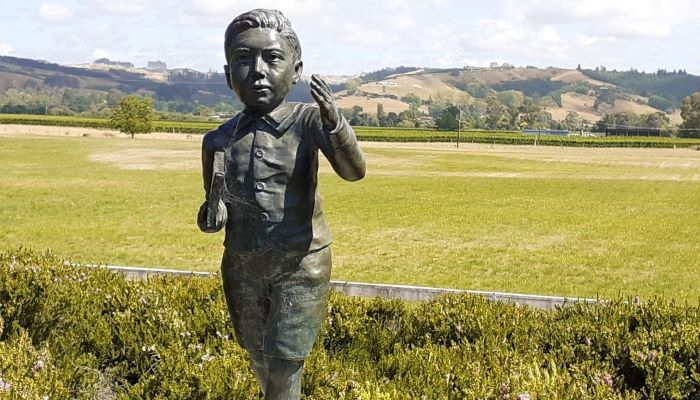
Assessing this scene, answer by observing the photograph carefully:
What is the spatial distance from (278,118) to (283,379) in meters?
1.58

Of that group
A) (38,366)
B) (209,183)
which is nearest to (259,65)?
(209,183)

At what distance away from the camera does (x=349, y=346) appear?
7523mm

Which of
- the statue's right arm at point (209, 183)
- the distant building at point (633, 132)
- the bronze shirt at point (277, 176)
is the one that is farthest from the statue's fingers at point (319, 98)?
the distant building at point (633, 132)

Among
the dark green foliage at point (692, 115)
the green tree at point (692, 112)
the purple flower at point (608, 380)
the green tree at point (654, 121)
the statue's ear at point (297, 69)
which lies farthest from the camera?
the green tree at point (654, 121)

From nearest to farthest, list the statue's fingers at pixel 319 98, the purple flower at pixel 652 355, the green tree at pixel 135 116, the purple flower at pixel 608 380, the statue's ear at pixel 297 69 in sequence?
the statue's fingers at pixel 319 98 < the statue's ear at pixel 297 69 < the purple flower at pixel 608 380 < the purple flower at pixel 652 355 < the green tree at pixel 135 116

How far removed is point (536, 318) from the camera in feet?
25.7

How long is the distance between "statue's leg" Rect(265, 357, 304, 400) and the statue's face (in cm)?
154

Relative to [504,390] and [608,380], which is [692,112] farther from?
[504,390]

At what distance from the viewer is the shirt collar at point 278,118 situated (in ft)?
12.8

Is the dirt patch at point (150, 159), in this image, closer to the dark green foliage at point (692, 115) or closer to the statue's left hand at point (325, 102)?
the statue's left hand at point (325, 102)

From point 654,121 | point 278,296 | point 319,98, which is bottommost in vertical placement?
point 654,121

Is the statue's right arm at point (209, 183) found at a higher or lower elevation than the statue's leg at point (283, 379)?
higher

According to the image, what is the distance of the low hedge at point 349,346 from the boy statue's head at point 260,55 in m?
2.84

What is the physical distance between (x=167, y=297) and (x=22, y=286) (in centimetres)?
170
